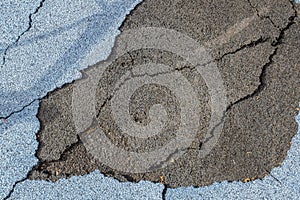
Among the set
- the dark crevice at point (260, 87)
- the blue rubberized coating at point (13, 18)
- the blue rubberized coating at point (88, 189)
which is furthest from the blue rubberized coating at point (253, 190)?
the blue rubberized coating at point (13, 18)

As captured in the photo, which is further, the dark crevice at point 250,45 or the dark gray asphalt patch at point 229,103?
the dark crevice at point 250,45

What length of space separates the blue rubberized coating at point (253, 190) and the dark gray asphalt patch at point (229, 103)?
0.04m

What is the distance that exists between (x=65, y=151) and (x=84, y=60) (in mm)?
700

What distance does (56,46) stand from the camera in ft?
10.3

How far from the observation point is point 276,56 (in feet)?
9.98

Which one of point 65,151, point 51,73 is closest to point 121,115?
point 65,151

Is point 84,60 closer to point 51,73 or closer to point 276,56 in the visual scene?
point 51,73

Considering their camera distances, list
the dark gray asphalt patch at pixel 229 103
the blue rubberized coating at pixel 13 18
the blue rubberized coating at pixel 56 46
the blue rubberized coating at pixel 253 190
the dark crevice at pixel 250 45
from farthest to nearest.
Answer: the blue rubberized coating at pixel 13 18, the dark crevice at pixel 250 45, the blue rubberized coating at pixel 56 46, the dark gray asphalt patch at pixel 229 103, the blue rubberized coating at pixel 253 190

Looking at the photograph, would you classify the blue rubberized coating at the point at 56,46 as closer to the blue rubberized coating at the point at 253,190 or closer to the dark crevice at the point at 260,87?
the dark crevice at the point at 260,87

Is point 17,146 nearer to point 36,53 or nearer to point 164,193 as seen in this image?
point 36,53

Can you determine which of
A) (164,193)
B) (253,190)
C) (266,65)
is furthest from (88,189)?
(266,65)

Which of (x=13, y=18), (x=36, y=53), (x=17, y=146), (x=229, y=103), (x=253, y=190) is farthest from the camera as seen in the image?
(x=13, y=18)

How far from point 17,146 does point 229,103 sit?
1335 millimetres

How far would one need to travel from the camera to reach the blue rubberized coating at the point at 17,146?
2.58m
